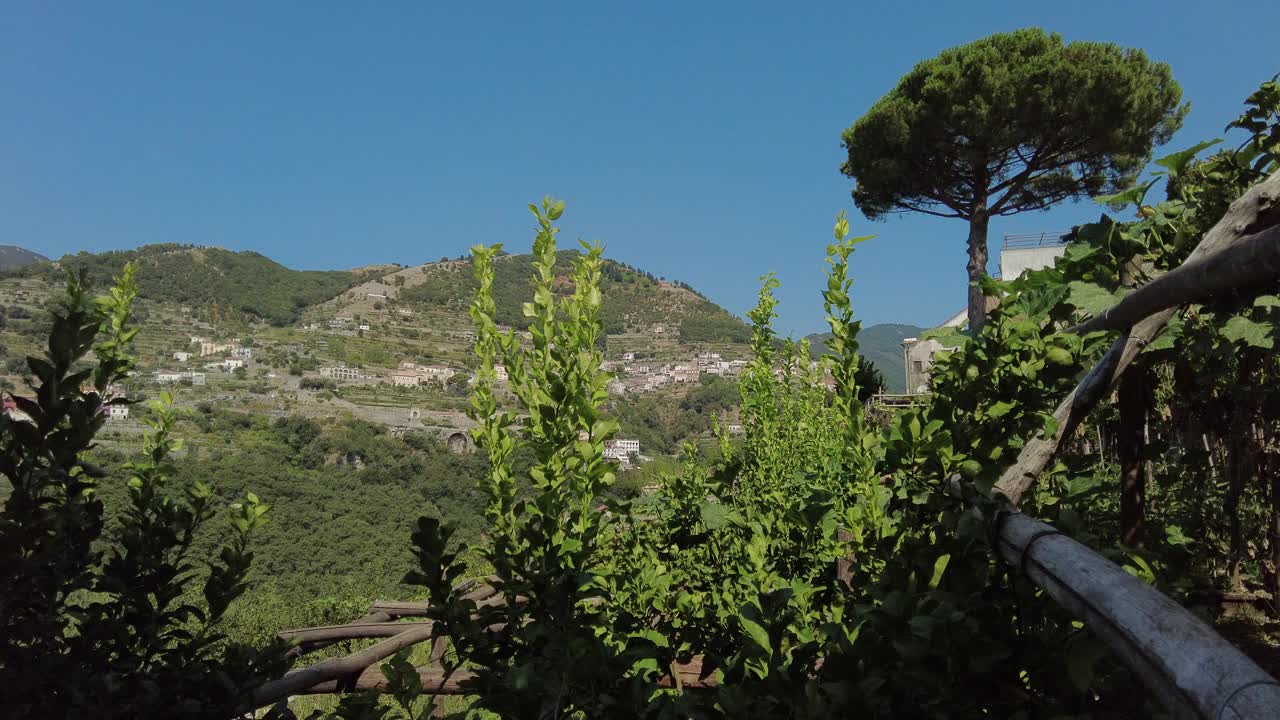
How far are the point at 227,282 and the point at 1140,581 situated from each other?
99.6m

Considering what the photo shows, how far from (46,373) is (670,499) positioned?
10.3ft

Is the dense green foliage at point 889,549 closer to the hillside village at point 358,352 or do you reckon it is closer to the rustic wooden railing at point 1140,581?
the rustic wooden railing at point 1140,581

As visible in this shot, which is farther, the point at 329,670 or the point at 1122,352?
the point at 329,670

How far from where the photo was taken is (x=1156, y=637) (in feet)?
2.41

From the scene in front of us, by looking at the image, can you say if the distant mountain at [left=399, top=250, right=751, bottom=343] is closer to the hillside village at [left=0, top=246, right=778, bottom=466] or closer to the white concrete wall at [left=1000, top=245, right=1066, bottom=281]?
the hillside village at [left=0, top=246, right=778, bottom=466]

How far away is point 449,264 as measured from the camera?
10944 centimetres

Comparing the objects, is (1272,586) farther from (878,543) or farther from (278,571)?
(278,571)

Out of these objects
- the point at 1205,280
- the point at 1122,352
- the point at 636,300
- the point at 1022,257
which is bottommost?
the point at 1122,352

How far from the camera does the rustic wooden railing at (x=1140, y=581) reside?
2.11ft

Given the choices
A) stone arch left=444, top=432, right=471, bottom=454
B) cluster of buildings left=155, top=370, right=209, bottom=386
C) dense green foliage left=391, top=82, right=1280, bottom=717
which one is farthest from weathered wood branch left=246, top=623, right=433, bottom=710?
cluster of buildings left=155, top=370, right=209, bottom=386

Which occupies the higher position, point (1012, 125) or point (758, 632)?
point (1012, 125)

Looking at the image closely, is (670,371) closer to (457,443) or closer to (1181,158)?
(457,443)

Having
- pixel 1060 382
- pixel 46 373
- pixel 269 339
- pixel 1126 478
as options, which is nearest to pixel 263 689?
pixel 46 373

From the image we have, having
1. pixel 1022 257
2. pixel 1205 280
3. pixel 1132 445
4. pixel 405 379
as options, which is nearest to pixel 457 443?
pixel 405 379
